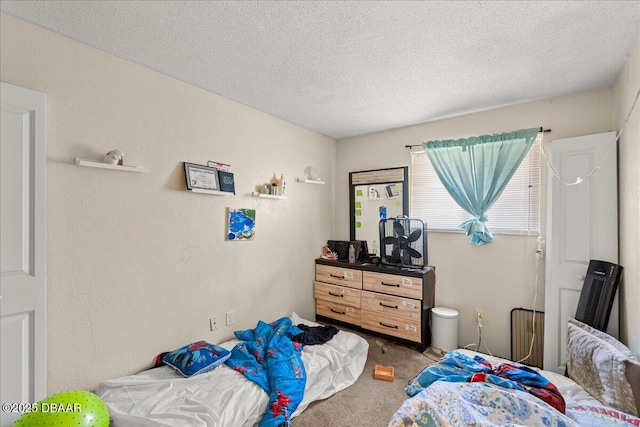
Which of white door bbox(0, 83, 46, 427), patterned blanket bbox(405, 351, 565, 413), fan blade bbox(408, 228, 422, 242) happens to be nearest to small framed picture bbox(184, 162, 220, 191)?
white door bbox(0, 83, 46, 427)

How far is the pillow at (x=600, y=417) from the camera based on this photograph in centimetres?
133

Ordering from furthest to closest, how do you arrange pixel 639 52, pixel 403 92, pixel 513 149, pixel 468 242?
pixel 468 242
pixel 513 149
pixel 403 92
pixel 639 52

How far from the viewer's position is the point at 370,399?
2119mm

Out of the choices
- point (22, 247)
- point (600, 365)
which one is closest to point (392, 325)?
point (600, 365)

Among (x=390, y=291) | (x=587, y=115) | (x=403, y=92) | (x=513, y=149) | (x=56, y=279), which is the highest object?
(x=403, y=92)

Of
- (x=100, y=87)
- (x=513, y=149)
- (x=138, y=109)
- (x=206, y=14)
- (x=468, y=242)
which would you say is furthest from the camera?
(x=468, y=242)

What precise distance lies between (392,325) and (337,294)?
73 centimetres

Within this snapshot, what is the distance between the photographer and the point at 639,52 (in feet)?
5.54

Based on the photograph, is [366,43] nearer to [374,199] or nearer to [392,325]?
[374,199]

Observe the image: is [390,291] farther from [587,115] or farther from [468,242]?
[587,115]

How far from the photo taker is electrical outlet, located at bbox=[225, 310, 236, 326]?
263 centimetres

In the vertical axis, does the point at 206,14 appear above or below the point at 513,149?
above

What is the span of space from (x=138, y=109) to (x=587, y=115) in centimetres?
367

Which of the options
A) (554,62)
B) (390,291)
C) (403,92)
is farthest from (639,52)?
(390,291)
